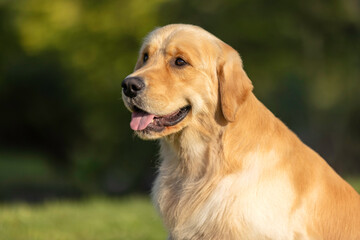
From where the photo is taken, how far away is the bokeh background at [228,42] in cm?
1545

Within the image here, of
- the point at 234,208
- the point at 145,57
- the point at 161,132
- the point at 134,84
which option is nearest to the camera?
the point at 234,208

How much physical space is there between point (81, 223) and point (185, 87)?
4.05 m

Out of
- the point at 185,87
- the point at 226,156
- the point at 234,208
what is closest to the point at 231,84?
the point at 185,87

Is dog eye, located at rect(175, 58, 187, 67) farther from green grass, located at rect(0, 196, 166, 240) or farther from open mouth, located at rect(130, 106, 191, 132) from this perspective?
green grass, located at rect(0, 196, 166, 240)

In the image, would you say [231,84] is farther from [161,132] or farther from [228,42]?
[228,42]

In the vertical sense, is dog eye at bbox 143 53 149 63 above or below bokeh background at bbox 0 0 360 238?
above

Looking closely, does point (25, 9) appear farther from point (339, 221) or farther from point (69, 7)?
point (339, 221)

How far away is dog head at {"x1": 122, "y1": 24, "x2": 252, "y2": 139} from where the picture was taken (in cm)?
431

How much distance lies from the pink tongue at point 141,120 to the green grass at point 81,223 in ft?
5.83

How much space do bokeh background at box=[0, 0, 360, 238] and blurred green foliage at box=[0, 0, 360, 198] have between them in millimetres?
27

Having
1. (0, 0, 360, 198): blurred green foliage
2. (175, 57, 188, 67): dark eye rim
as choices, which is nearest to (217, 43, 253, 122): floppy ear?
(175, 57, 188, 67): dark eye rim

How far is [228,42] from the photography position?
1567 centimetres

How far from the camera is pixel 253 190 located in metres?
4.21

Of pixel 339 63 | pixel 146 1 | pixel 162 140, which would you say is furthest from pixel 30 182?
pixel 162 140
